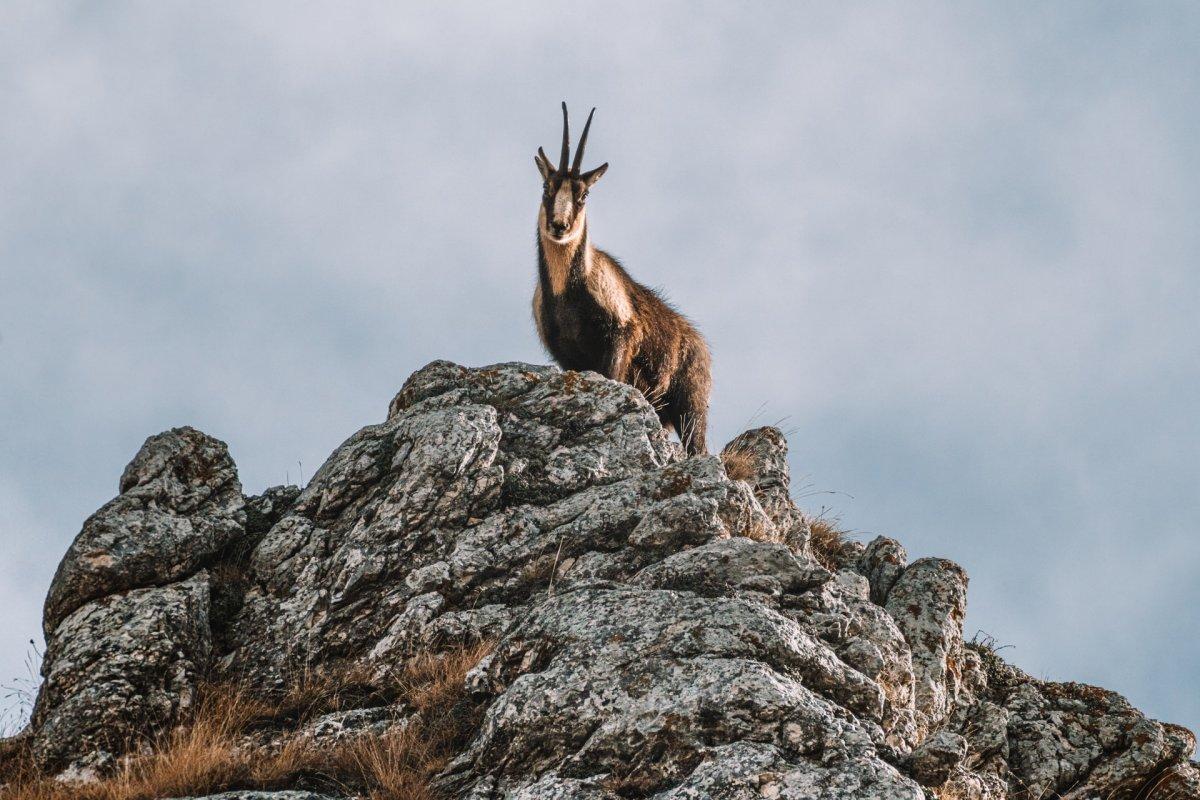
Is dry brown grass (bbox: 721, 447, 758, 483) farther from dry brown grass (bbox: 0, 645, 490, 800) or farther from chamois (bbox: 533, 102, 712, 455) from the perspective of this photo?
dry brown grass (bbox: 0, 645, 490, 800)

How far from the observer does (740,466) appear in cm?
1109

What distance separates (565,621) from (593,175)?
7.85m

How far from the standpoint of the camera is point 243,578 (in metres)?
8.09

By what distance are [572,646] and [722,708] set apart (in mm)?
1073

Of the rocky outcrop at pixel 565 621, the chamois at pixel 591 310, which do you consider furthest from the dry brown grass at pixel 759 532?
the chamois at pixel 591 310

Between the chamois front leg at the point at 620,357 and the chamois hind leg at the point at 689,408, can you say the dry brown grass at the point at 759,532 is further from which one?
the chamois hind leg at the point at 689,408

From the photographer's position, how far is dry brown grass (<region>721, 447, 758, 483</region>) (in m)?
11.1

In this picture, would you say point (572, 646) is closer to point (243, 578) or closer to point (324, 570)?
point (324, 570)

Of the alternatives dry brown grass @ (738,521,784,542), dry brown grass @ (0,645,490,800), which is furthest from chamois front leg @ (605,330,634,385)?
dry brown grass @ (0,645,490,800)

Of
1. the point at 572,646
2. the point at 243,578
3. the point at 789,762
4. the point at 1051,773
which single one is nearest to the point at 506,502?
the point at 243,578

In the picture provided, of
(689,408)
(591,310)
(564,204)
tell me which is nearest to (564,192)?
(564,204)

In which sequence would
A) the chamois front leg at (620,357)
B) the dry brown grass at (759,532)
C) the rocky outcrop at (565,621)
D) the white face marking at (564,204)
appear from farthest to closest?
1. the chamois front leg at (620,357)
2. the white face marking at (564,204)
3. the dry brown grass at (759,532)
4. the rocky outcrop at (565,621)

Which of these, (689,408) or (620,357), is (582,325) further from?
(689,408)

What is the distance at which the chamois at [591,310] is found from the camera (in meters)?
12.7
